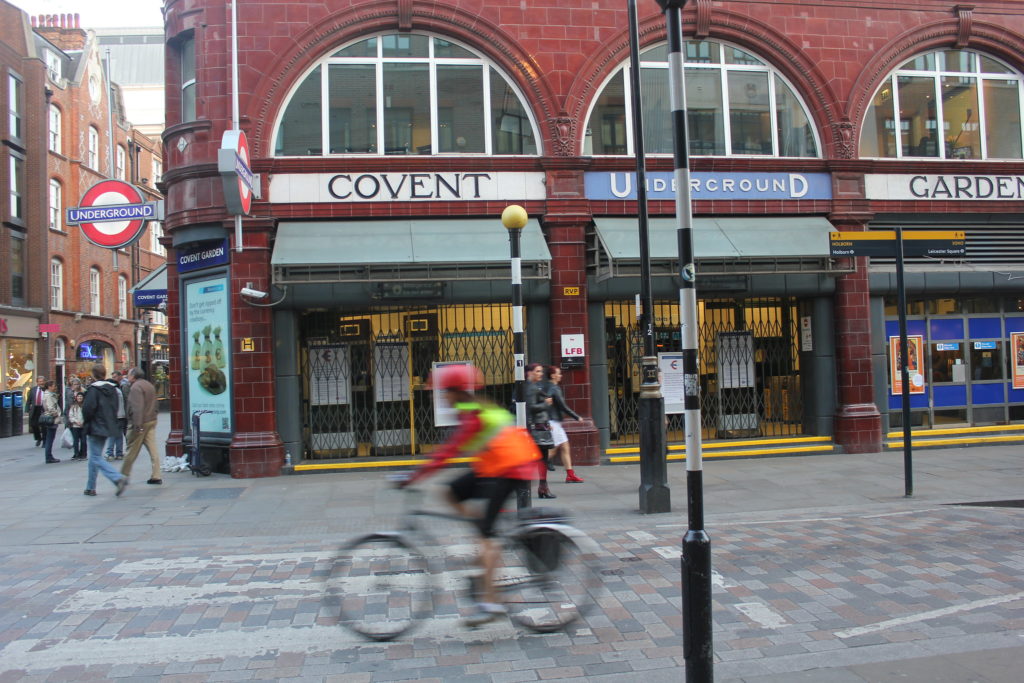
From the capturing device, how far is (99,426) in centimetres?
1064

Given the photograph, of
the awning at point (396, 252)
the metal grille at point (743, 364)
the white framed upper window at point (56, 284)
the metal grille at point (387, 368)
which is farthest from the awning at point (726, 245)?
the white framed upper window at point (56, 284)

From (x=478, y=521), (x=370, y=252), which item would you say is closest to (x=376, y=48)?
(x=370, y=252)

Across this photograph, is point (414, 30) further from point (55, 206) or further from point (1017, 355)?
point (55, 206)

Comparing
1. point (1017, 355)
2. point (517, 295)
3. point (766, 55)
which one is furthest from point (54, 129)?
point (1017, 355)

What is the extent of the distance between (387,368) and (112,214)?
17.4 feet

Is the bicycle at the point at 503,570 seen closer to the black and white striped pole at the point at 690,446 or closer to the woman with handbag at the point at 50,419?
the black and white striped pole at the point at 690,446

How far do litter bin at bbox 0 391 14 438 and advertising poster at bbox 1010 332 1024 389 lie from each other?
90.8 feet

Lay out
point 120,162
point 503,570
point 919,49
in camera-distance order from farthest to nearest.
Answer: point 120,162 → point 919,49 → point 503,570

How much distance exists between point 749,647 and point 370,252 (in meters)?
9.28

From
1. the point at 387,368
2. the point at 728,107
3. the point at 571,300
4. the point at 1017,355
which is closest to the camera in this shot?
the point at 571,300

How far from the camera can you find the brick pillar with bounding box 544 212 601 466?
13.3m

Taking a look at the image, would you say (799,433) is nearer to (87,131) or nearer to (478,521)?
(478,521)

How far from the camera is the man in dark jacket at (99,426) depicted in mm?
10617

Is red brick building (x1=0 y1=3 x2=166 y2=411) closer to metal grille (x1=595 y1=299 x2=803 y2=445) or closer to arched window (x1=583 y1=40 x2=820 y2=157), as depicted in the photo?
arched window (x1=583 y1=40 x2=820 y2=157)
